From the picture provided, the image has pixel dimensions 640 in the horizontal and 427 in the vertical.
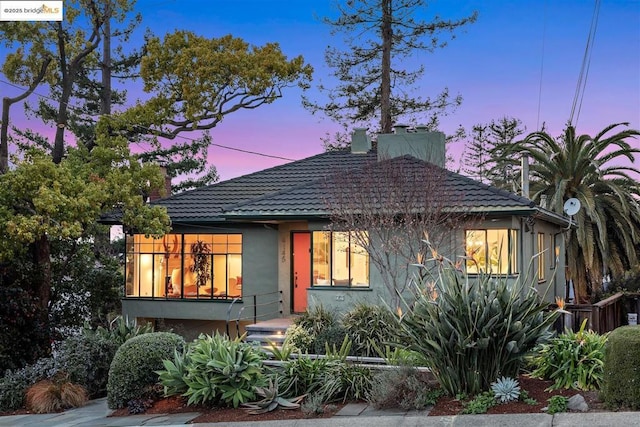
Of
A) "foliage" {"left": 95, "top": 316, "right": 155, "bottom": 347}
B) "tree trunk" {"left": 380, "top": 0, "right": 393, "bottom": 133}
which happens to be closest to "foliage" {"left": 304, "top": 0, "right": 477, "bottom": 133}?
"tree trunk" {"left": 380, "top": 0, "right": 393, "bottom": 133}

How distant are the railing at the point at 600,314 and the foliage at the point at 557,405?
9402mm

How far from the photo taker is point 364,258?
17750 mm

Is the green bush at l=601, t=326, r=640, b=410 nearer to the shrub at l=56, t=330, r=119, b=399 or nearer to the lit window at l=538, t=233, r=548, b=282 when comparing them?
the shrub at l=56, t=330, r=119, b=399

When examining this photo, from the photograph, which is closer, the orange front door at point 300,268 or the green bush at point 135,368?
the green bush at point 135,368

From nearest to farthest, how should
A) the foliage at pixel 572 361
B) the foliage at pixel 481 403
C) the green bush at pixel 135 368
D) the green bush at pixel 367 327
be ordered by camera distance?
the foliage at pixel 481 403
the foliage at pixel 572 361
the green bush at pixel 135 368
the green bush at pixel 367 327

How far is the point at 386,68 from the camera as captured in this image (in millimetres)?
31047

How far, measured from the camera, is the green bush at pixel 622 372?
26.1 feet

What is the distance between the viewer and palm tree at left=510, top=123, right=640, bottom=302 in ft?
74.3

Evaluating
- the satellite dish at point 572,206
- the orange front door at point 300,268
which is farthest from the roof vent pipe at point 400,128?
the satellite dish at point 572,206

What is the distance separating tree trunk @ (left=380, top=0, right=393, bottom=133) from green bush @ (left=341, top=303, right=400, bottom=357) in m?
17.5

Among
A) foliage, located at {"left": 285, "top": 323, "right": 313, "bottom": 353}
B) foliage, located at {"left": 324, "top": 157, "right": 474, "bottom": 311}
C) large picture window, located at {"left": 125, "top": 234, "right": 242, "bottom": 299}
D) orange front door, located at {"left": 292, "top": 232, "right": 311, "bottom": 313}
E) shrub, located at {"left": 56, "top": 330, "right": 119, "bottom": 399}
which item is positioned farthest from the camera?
large picture window, located at {"left": 125, "top": 234, "right": 242, "bottom": 299}

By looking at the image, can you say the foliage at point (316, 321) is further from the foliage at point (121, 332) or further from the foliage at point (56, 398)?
the foliage at point (56, 398)

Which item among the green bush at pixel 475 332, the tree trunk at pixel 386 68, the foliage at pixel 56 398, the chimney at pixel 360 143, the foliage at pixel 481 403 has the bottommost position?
the foliage at pixel 56 398

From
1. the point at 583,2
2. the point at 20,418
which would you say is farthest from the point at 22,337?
the point at 583,2
